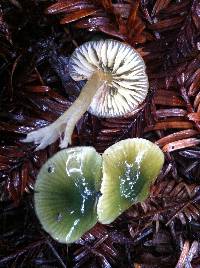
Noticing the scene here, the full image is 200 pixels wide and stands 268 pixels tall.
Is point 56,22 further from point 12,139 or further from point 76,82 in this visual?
point 12,139

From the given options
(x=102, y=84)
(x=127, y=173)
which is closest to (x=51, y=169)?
(x=127, y=173)

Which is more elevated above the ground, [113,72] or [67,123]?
[113,72]

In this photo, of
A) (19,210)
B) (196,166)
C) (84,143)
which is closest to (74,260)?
(19,210)

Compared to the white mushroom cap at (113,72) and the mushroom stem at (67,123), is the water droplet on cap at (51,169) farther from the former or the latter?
the white mushroom cap at (113,72)

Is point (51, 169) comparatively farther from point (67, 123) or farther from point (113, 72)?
point (113, 72)

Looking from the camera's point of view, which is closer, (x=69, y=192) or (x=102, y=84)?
(x=69, y=192)

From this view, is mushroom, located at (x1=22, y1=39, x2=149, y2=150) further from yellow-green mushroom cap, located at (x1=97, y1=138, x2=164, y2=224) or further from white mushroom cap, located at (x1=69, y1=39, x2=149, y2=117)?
yellow-green mushroom cap, located at (x1=97, y1=138, x2=164, y2=224)

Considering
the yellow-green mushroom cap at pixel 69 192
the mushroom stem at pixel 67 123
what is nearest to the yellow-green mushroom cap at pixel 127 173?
the yellow-green mushroom cap at pixel 69 192

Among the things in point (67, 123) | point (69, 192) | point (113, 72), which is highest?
point (113, 72)
